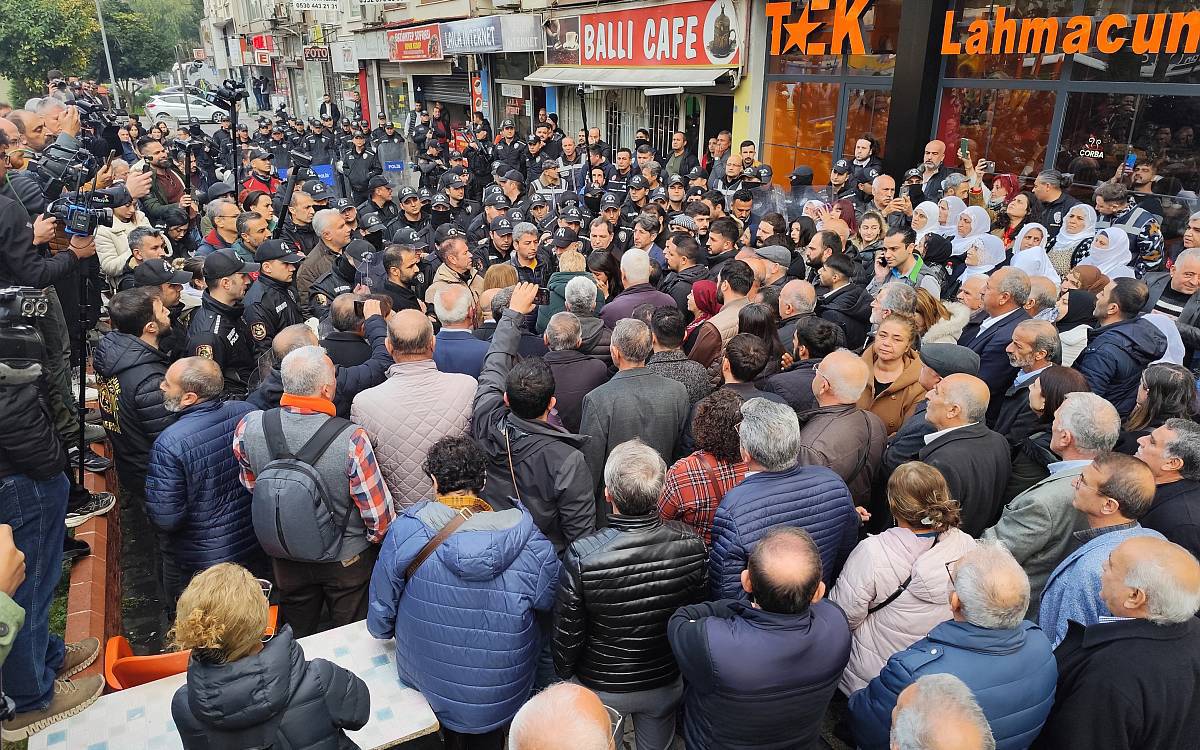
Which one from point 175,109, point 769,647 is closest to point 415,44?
point 175,109

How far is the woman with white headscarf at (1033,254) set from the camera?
6047mm

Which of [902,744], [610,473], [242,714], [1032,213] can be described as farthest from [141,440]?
[1032,213]

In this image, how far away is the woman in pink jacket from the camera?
2.75 meters

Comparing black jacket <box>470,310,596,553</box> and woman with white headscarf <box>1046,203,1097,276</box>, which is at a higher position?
woman with white headscarf <box>1046,203,1097,276</box>

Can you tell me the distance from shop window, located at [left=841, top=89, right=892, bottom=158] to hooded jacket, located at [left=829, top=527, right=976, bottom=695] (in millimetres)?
9592

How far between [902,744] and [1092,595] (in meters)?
1.33

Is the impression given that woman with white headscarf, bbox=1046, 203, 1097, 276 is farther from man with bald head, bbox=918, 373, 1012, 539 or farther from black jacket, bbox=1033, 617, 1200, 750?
black jacket, bbox=1033, 617, 1200, 750

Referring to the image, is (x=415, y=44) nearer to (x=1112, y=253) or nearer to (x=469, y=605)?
(x=1112, y=253)

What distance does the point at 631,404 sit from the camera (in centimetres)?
389

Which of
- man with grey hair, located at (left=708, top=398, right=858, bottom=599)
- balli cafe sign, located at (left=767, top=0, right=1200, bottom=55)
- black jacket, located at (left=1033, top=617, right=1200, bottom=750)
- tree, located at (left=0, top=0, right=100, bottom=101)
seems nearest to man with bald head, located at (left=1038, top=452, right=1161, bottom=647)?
black jacket, located at (left=1033, top=617, right=1200, bottom=750)

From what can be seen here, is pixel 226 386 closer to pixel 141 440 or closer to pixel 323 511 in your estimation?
pixel 141 440

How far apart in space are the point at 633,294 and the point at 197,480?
9.78 ft

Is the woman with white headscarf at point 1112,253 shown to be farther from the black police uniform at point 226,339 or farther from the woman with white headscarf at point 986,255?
the black police uniform at point 226,339

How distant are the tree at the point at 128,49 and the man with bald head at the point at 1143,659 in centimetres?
4473
